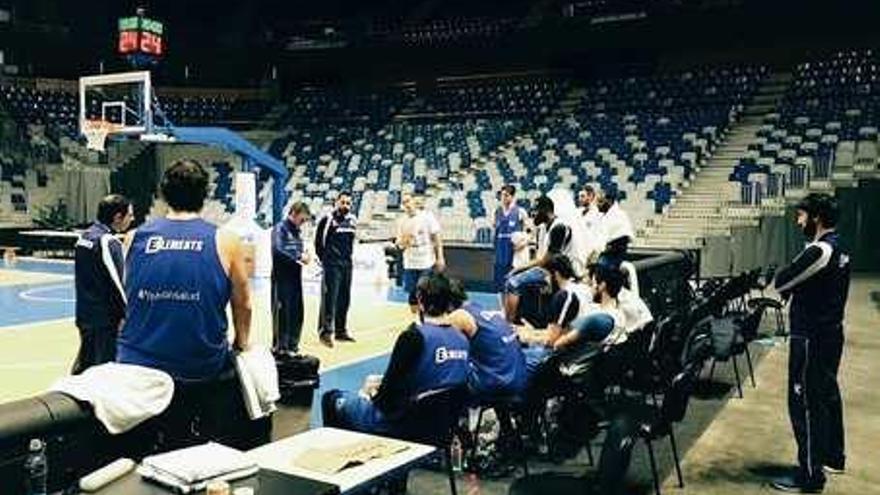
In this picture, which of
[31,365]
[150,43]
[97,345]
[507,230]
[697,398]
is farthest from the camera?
[150,43]

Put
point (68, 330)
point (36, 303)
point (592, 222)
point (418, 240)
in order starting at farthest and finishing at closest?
point (36, 303) → point (592, 222) → point (68, 330) → point (418, 240)

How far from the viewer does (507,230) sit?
11656 millimetres

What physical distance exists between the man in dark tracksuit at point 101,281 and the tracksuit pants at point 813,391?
4.18 meters

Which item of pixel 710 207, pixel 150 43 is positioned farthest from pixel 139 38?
pixel 710 207

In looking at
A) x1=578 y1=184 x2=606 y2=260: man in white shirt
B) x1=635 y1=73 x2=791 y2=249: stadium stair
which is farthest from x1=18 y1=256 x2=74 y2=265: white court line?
x1=578 y1=184 x2=606 y2=260: man in white shirt

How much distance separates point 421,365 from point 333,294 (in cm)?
568

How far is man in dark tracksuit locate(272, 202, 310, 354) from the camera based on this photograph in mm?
8422

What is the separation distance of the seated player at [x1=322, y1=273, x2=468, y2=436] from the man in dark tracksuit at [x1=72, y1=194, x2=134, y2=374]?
198 centimetres

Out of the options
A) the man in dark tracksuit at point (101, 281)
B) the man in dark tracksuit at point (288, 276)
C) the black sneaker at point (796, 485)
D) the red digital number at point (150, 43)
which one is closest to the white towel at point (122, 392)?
the man in dark tracksuit at point (101, 281)

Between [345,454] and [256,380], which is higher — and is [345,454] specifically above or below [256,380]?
below

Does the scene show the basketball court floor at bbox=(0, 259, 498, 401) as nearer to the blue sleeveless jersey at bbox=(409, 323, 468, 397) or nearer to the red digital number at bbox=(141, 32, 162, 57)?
the blue sleeveless jersey at bbox=(409, 323, 468, 397)

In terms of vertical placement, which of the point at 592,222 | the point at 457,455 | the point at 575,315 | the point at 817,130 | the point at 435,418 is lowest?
the point at 457,455

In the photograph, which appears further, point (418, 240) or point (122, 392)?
point (418, 240)

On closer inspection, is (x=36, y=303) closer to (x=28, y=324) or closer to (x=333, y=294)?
(x=28, y=324)
